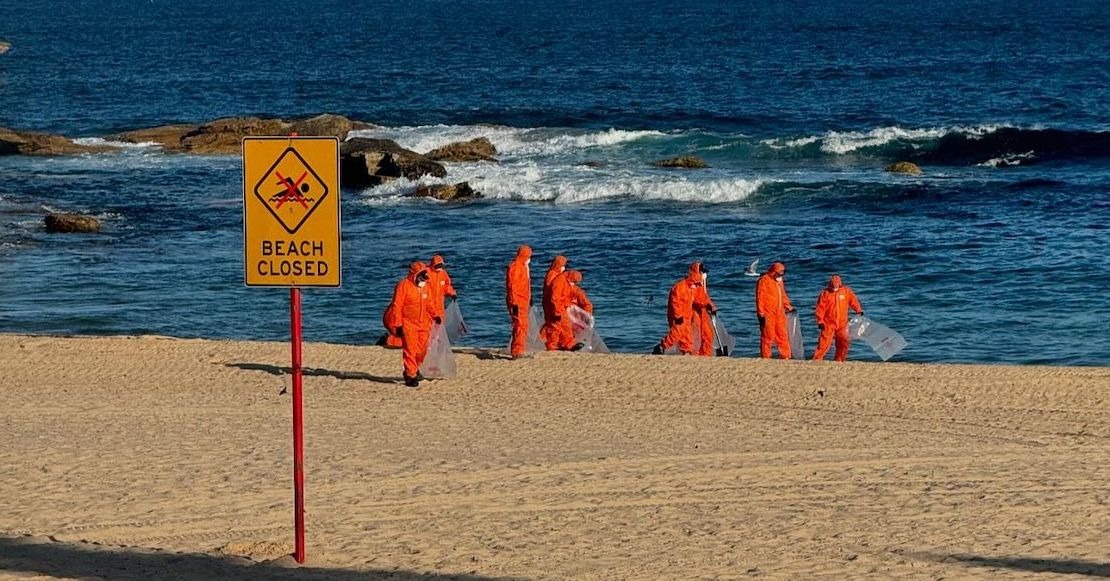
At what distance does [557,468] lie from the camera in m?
14.2

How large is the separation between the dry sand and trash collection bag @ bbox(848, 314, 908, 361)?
1869 millimetres

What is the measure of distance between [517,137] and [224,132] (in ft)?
29.9

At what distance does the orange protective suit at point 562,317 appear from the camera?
2117cm

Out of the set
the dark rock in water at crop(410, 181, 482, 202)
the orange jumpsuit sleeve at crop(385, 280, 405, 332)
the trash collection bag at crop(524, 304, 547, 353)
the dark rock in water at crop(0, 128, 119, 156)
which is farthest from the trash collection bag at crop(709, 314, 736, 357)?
the dark rock in water at crop(0, 128, 119, 156)

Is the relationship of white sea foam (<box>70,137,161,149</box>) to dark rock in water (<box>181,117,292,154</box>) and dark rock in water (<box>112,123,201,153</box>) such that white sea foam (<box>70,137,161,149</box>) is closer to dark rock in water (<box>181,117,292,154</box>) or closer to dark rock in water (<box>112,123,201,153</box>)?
dark rock in water (<box>112,123,201,153</box>)

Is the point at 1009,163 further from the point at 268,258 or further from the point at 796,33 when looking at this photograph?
the point at 796,33

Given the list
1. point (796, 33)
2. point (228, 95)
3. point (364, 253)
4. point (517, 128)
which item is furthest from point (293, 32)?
point (364, 253)

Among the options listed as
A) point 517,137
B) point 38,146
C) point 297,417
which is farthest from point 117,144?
point 297,417

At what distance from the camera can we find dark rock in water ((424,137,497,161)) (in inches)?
1825

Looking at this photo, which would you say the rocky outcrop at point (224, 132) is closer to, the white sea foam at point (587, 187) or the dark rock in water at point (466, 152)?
the dark rock in water at point (466, 152)

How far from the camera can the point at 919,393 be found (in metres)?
17.9

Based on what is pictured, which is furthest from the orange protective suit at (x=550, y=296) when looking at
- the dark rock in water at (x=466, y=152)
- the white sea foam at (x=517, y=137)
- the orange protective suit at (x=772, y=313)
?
the white sea foam at (x=517, y=137)

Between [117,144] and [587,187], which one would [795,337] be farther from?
[117,144]

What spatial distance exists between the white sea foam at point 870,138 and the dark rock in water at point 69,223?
21.9 metres
